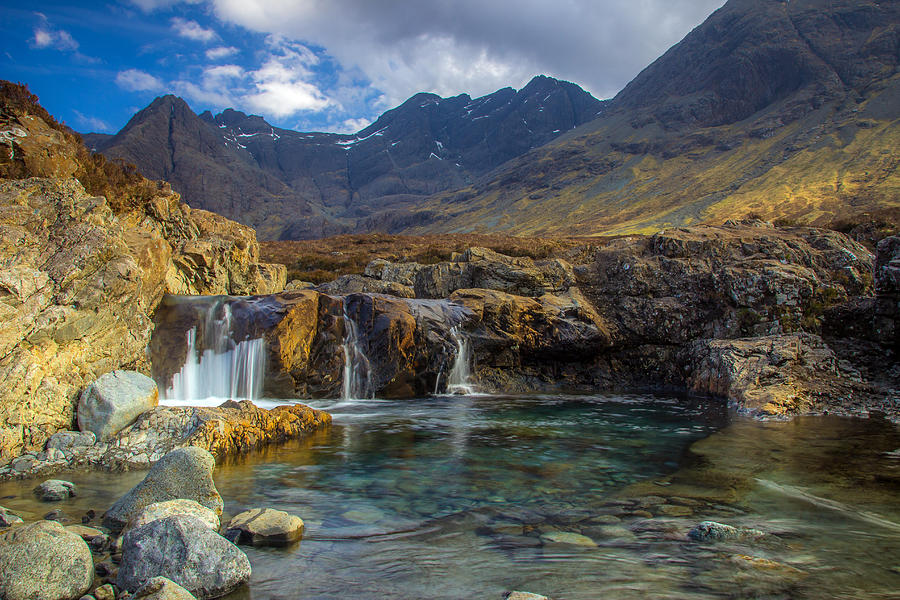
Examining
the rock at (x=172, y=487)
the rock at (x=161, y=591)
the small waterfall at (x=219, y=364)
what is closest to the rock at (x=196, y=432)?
the rock at (x=172, y=487)

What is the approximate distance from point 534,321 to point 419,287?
8618mm

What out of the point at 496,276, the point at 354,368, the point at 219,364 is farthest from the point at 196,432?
the point at 496,276

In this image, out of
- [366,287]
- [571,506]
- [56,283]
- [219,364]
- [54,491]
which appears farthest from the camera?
[366,287]

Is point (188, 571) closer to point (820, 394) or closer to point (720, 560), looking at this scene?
point (720, 560)

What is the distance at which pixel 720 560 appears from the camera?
5.29 m

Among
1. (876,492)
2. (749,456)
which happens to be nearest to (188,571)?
(876,492)

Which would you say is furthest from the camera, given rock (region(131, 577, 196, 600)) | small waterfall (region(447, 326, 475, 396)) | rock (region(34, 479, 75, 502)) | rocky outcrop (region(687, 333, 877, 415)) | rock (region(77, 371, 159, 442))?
small waterfall (region(447, 326, 475, 396))

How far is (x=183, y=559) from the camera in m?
4.65

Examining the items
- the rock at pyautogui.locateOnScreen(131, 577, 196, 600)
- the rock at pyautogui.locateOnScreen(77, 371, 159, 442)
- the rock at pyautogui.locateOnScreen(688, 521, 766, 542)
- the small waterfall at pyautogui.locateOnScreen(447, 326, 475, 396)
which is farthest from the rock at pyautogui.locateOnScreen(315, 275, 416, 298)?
the rock at pyautogui.locateOnScreen(131, 577, 196, 600)

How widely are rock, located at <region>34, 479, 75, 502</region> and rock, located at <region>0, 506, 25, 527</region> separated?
958 mm

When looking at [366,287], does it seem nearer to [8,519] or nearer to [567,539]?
[8,519]

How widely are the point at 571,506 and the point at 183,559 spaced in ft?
16.0

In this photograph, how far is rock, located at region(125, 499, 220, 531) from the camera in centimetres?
556

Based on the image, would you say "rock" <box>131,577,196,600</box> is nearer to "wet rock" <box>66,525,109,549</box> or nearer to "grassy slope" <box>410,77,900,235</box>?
"wet rock" <box>66,525,109,549</box>
